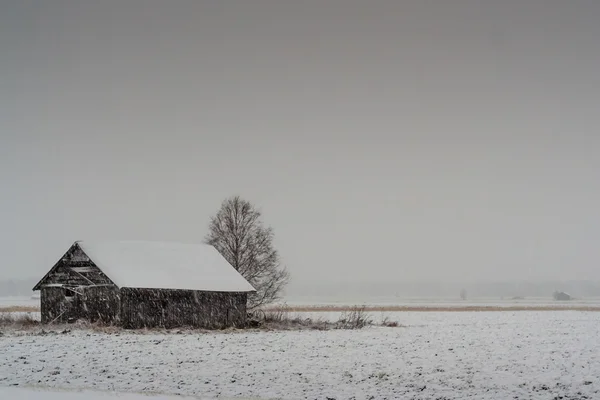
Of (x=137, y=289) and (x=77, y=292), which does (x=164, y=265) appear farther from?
(x=77, y=292)

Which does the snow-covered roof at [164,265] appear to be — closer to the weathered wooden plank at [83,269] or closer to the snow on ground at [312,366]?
the weathered wooden plank at [83,269]

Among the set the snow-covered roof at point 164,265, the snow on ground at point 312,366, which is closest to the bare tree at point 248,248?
the snow-covered roof at point 164,265

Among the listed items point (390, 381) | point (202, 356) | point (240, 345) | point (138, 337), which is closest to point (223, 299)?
point (138, 337)

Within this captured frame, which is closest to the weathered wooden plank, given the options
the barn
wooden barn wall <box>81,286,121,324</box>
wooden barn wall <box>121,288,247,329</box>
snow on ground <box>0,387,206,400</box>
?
the barn

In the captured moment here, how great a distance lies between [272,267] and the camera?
185 ft

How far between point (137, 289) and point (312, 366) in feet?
69.5

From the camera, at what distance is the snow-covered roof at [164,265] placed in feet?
146

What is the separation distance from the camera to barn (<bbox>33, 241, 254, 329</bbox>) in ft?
143

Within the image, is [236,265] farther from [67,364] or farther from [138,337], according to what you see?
[67,364]

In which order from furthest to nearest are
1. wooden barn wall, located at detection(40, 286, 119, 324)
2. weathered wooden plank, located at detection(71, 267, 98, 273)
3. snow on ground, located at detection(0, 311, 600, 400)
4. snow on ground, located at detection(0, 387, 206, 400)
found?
weathered wooden plank, located at detection(71, 267, 98, 273), wooden barn wall, located at detection(40, 286, 119, 324), snow on ground, located at detection(0, 311, 600, 400), snow on ground, located at detection(0, 387, 206, 400)

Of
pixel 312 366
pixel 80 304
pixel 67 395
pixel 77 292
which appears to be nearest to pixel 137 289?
pixel 80 304

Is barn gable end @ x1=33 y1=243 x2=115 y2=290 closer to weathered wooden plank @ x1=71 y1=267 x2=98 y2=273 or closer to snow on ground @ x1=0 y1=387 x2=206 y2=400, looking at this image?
weathered wooden plank @ x1=71 y1=267 x2=98 y2=273

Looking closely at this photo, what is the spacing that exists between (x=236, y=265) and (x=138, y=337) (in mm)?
21540

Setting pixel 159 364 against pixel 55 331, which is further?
pixel 55 331
